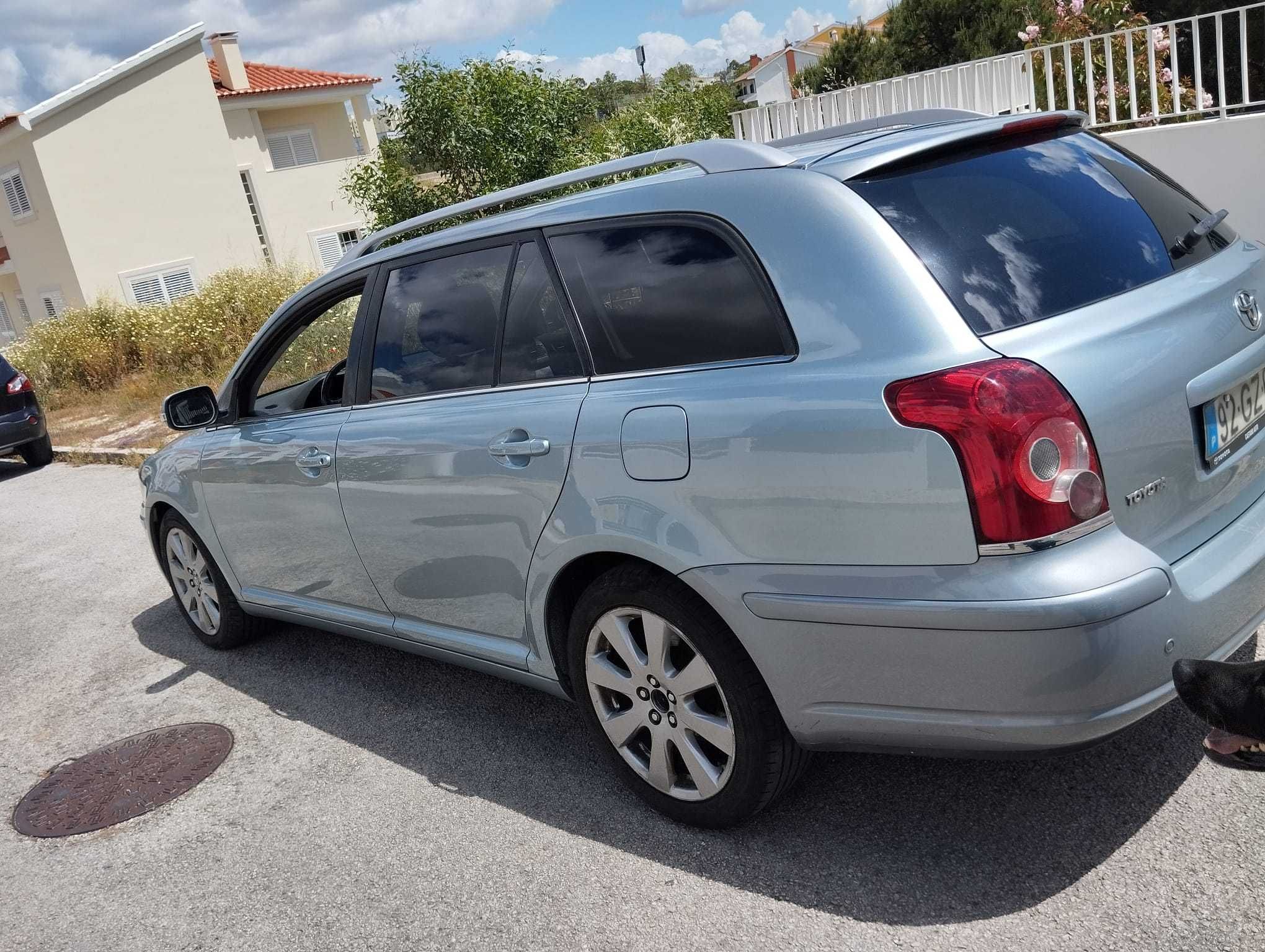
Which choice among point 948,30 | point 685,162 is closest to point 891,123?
point 685,162

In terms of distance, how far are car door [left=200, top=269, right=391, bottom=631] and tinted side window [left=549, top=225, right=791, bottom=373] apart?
1.26 m

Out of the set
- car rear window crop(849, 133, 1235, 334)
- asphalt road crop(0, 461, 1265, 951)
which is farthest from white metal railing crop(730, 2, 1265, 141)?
asphalt road crop(0, 461, 1265, 951)

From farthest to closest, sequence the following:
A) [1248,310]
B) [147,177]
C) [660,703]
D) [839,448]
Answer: [147,177] → [660,703] → [1248,310] → [839,448]

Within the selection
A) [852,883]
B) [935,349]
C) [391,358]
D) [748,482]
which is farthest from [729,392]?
[391,358]

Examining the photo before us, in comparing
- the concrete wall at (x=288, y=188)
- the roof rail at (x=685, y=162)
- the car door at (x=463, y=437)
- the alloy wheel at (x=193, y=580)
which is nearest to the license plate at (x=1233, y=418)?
the roof rail at (x=685, y=162)

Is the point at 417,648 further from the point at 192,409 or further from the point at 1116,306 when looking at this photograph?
the point at 1116,306

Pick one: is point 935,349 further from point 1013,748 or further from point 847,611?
point 1013,748

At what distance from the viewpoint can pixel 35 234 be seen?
32531mm

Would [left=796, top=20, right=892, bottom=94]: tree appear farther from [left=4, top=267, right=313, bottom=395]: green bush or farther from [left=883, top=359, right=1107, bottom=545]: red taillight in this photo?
[left=883, top=359, right=1107, bottom=545]: red taillight

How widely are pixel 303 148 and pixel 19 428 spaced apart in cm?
2967

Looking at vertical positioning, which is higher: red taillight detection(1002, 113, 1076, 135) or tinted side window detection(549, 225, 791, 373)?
red taillight detection(1002, 113, 1076, 135)

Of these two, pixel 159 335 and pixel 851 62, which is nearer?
pixel 159 335

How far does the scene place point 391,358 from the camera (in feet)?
13.3

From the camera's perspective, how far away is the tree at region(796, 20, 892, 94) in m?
32.7
